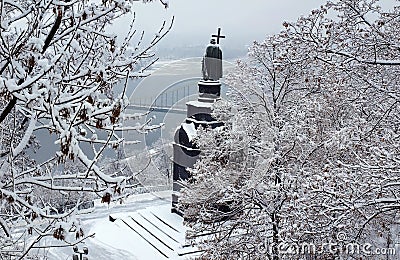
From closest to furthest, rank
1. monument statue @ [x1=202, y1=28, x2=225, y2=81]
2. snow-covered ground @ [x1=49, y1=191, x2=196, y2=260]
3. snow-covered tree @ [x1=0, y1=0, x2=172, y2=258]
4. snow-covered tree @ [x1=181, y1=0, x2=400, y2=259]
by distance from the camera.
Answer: snow-covered tree @ [x1=0, y1=0, x2=172, y2=258] → snow-covered tree @ [x1=181, y1=0, x2=400, y2=259] → snow-covered ground @ [x1=49, y1=191, x2=196, y2=260] → monument statue @ [x1=202, y1=28, x2=225, y2=81]

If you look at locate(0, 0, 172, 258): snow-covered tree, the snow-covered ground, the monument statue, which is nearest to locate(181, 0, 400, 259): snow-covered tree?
locate(0, 0, 172, 258): snow-covered tree

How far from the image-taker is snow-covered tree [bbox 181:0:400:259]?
16.5 ft

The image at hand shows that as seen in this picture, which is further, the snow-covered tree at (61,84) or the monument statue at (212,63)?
the monument statue at (212,63)

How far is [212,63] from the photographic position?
15.6 meters

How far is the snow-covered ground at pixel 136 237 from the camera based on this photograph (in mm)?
14547

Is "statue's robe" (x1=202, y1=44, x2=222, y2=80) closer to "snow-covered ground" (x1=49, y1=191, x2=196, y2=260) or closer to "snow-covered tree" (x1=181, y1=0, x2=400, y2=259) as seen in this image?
"snow-covered tree" (x1=181, y1=0, x2=400, y2=259)

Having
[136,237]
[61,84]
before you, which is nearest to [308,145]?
[61,84]

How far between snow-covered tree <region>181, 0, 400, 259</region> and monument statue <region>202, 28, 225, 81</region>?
4.98 meters

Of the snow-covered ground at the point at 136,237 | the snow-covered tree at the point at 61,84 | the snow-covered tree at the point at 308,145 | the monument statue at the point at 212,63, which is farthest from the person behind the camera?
the monument statue at the point at 212,63

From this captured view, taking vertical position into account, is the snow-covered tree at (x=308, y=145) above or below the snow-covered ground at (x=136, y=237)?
above

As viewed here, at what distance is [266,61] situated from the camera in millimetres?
10008

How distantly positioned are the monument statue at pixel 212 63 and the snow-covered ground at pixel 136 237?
5.35 m

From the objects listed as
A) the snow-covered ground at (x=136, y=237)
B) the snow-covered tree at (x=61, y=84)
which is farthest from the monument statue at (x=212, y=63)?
the snow-covered tree at (x=61, y=84)

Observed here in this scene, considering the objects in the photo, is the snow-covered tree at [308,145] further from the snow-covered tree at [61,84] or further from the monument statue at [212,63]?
the monument statue at [212,63]
